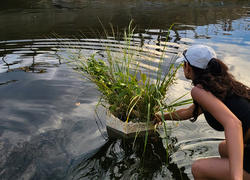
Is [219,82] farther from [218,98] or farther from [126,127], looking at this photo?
[126,127]

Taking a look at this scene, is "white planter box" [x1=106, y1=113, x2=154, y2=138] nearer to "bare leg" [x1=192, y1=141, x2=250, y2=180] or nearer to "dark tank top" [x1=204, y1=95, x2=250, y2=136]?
"bare leg" [x1=192, y1=141, x2=250, y2=180]

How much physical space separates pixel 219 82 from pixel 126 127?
1.32 m

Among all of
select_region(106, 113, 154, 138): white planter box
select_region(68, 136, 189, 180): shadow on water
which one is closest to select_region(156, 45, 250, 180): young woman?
select_region(68, 136, 189, 180): shadow on water

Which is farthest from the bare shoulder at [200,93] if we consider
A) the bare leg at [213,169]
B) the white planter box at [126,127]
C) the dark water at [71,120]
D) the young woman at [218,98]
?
the dark water at [71,120]

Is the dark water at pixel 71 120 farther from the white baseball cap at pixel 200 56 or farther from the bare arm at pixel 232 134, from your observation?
the white baseball cap at pixel 200 56

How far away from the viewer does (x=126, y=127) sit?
3.10 m

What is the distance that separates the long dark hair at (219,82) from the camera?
2.11 meters

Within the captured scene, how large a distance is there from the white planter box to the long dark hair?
106 centimetres

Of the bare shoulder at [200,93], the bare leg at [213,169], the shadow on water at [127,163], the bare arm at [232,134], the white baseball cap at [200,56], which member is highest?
the white baseball cap at [200,56]

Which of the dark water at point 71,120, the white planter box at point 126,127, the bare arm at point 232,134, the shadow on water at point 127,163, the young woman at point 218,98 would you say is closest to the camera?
the bare arm at point 232,134

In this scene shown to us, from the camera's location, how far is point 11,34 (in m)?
8.96

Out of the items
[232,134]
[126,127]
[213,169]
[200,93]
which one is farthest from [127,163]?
[232,134]

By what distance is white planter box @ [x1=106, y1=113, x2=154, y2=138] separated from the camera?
3.10 m

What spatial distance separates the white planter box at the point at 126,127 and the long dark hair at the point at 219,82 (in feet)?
3.48
